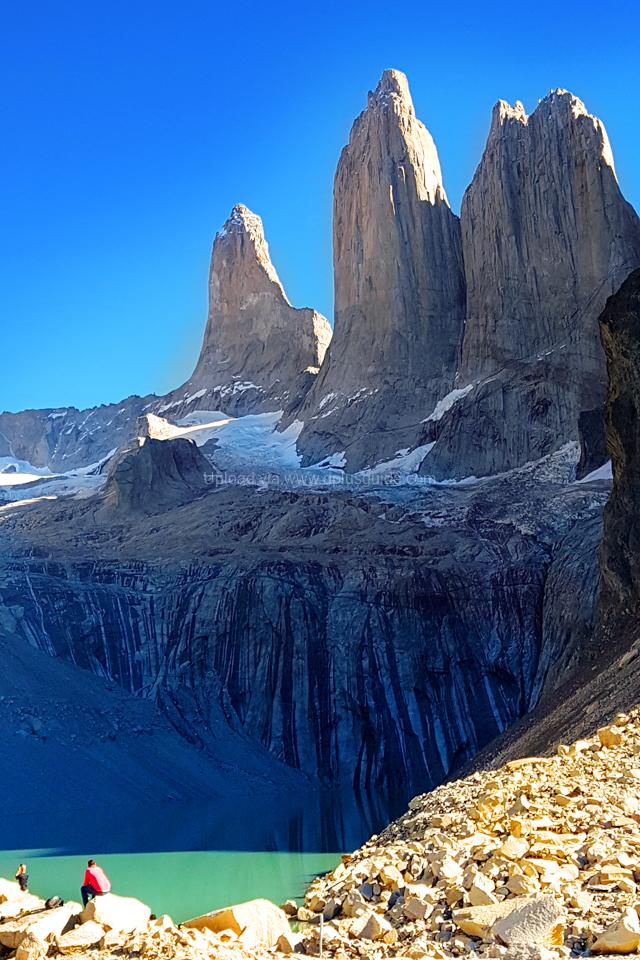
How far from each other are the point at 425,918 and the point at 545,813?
2662 millimetres

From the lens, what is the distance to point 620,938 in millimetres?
7082

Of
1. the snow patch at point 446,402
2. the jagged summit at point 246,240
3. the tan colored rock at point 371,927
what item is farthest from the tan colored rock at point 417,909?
the jagged summit at point 246,240

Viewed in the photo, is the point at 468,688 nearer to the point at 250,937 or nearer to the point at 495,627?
the point at 495,627

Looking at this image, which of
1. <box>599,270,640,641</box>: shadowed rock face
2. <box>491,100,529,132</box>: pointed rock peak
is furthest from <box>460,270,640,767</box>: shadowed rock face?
<box>491,100,529,132</box>: pointed rock peak

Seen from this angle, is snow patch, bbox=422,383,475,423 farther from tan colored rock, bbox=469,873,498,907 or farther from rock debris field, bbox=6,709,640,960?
tan colored rock, bbox=469,873,498,907

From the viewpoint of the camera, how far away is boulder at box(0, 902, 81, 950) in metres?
8.73

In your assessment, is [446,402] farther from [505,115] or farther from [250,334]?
[250,334]

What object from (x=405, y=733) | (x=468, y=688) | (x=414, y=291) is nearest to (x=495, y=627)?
(x=468, y=688)

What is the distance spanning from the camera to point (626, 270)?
6794 centimetres

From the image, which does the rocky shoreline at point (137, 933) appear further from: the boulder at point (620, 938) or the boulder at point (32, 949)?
the boulder at point (620, 938)

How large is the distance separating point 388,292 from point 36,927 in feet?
240

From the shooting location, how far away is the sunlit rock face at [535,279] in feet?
216

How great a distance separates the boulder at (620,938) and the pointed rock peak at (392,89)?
80904 millimetres

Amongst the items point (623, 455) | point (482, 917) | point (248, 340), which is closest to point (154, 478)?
point (248, 340)
